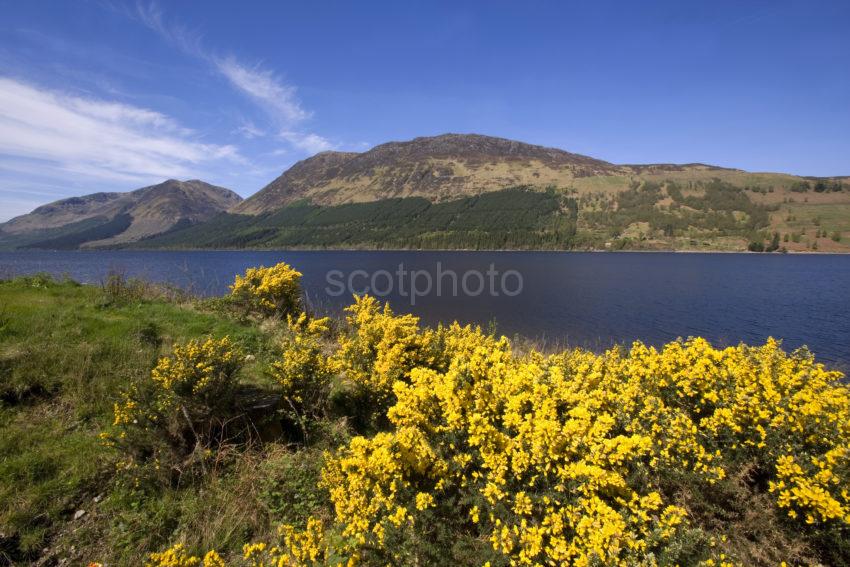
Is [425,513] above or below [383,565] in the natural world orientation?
above

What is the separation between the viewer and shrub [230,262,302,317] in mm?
15297

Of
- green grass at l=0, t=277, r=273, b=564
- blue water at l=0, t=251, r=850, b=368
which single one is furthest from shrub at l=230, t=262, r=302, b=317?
blue water at l=0, t=251, r=850, b=368

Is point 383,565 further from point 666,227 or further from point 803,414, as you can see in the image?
point 666,227

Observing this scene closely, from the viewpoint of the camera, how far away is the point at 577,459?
4.68 m

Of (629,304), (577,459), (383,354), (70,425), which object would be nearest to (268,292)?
(383,354)

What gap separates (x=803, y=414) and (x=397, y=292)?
163ft

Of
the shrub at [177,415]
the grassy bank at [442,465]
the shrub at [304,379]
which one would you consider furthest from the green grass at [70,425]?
the shrub at [304,379]

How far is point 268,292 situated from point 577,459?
534 inches

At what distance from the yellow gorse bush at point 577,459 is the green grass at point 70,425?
6.73 feet

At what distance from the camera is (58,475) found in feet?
18.0

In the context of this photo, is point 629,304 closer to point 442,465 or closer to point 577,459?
point 577,459

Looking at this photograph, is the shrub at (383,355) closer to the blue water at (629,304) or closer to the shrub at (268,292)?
the shrub at (268,292)

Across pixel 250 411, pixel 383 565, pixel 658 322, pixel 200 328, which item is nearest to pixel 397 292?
pixel 658 322

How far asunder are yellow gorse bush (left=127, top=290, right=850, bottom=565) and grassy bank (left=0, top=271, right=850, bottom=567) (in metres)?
0.03
